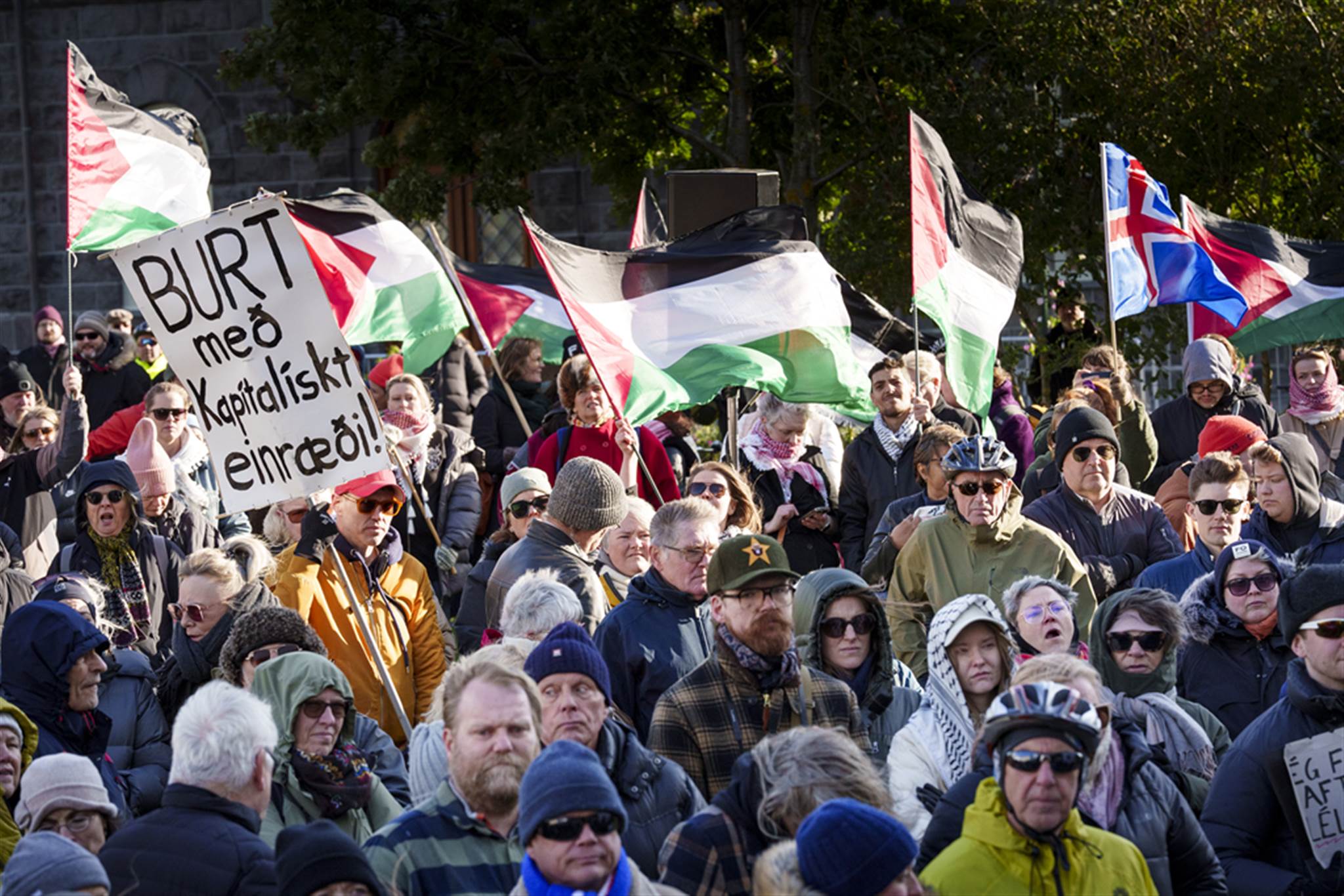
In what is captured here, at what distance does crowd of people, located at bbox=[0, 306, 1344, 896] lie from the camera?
486 cm

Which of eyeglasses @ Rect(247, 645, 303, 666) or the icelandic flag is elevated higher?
the icelandic flag

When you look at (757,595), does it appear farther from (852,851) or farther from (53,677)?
(53,677)

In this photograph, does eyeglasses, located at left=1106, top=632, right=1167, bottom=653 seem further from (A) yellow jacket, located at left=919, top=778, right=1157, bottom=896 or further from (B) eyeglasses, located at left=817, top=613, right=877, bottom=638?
(A) yellow jacket, located at left=919, top=778, right=1157, bottom=896

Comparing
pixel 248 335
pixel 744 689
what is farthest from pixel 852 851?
pixel 248 335

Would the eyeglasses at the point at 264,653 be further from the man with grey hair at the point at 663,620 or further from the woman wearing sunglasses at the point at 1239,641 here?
the woman wearing sunglasses at the point at 1239,641

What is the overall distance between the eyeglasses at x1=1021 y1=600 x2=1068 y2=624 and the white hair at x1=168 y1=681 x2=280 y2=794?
2.55 meters

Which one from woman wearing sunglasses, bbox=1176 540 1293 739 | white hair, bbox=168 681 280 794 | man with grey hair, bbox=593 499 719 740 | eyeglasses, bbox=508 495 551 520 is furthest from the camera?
eyeglasses, bbox=508 495 551 520

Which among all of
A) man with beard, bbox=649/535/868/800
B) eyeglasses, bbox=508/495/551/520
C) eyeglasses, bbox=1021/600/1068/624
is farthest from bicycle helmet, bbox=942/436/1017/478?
eyeglasses, bbox=508/495/551/520

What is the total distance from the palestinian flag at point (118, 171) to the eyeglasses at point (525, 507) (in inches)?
143

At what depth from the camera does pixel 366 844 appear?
199 inches

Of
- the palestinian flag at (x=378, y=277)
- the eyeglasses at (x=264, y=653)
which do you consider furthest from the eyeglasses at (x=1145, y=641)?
the palestinian flag at (x=378, y=277)

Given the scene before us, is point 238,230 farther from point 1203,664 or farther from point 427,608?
point 1203,664

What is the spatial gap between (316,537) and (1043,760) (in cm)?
358

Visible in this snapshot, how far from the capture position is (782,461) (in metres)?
10.1
